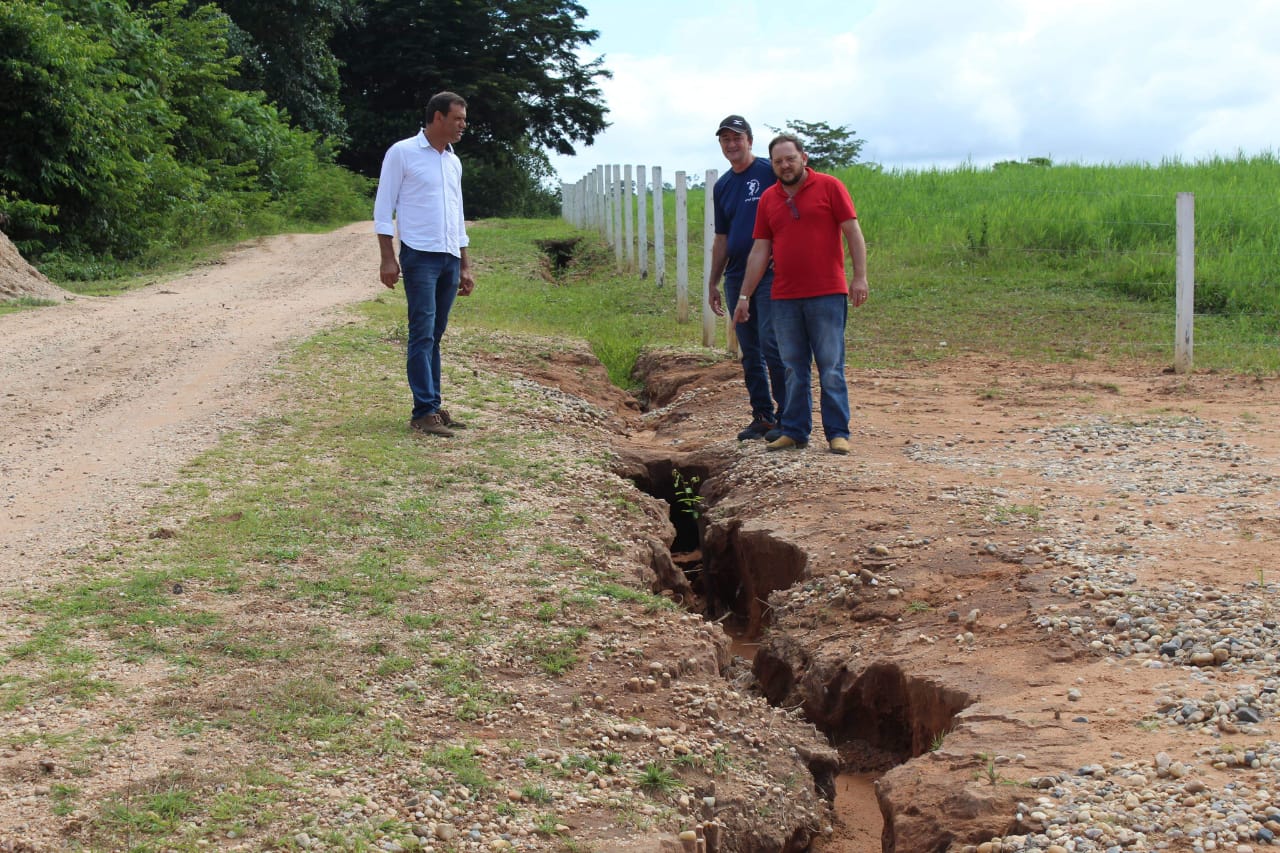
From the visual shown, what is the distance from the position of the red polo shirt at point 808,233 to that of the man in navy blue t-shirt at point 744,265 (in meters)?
0.37

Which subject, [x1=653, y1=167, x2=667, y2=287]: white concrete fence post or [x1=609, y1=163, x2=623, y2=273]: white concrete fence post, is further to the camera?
[x1=609, y1=163, x2=623, y2=273]: white concrete fence post

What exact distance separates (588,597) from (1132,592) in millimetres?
1970

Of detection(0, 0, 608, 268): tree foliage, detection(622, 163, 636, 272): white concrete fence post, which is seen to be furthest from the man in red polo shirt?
detection(0, 0, 608, 268): tree foliage

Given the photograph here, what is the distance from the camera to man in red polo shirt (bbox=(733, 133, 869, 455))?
6336mm

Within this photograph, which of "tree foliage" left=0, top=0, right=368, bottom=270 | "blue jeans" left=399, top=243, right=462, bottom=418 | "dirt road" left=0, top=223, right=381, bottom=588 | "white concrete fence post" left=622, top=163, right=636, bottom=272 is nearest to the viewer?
"dirt road" left=0, top=223, right=381, bottom=588

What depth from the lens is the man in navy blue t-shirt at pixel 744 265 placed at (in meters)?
6.90

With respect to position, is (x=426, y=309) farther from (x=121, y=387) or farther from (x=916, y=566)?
(x=916, y=566)

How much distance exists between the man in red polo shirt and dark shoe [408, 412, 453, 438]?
1.71m

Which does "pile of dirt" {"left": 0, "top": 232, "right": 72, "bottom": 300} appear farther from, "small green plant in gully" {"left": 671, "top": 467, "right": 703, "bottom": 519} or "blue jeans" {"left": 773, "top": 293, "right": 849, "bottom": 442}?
"blue jeans" {"left": 773, "top": 293, "right": 849, "bottom": 442}

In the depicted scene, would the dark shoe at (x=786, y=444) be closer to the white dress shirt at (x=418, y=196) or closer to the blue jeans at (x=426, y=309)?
the blue jeans at (x=426, y=309)

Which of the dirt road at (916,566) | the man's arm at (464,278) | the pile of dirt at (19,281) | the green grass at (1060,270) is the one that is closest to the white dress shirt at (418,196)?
the man's arm at (464,278)

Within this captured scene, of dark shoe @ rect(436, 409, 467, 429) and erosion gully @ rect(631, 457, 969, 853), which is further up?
dark shoe @ rect(436, 409, 467, 429)

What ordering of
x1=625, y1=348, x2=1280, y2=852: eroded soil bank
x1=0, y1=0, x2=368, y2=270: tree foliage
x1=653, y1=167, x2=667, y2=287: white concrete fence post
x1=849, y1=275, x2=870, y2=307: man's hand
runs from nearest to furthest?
x1=625, y1=348, x2=1280, y2=852: eroded soil bank
x1=849, y1=275, x2=870, y2=307: man's hand
x1=653, y1=167, x2=667, y2=287: white concrete fence post
x1=0, y1=0, x2=368, y2=270: tree foliage

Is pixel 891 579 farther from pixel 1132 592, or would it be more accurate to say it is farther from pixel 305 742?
pixel 305 742
